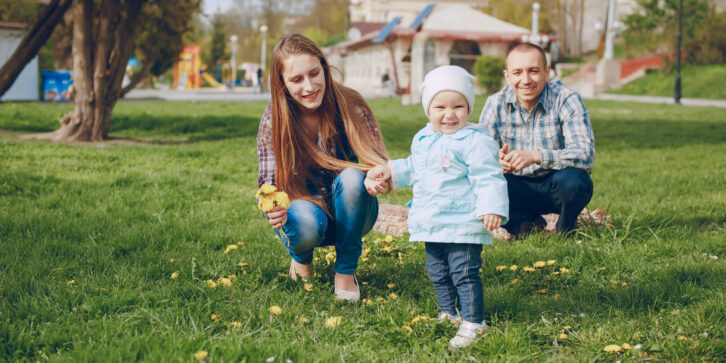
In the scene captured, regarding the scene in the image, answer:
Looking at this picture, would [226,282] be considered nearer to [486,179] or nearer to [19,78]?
[486,179]

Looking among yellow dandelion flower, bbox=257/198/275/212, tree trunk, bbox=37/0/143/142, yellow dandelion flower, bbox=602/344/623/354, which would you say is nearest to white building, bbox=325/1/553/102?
tree trunk, bbox=37/0/143/142

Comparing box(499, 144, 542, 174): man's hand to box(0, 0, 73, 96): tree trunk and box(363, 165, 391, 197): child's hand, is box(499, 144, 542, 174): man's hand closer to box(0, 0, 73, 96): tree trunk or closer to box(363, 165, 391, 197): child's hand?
box(363, 165, 391, 197): child's hand

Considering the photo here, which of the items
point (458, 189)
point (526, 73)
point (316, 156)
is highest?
point (526, 73)

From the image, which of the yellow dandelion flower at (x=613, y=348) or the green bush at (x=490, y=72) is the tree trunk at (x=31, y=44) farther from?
the green bush at (x=490, y=72)

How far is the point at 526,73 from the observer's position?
405cm

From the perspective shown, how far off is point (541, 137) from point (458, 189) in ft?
5.73

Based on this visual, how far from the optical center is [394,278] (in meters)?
3.64

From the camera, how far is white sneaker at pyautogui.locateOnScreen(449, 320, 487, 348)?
8.96 ft

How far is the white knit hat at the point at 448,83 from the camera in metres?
2.73

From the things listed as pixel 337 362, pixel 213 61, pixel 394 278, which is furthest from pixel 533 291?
pixel 213 61

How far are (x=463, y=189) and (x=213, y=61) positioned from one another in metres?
58.4

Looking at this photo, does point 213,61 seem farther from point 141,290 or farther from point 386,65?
point 141,290

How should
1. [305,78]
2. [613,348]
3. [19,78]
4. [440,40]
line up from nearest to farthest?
[613,348]
[305,78]
[19,78]
[440,40]

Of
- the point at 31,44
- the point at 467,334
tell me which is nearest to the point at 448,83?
the point at 467,334
